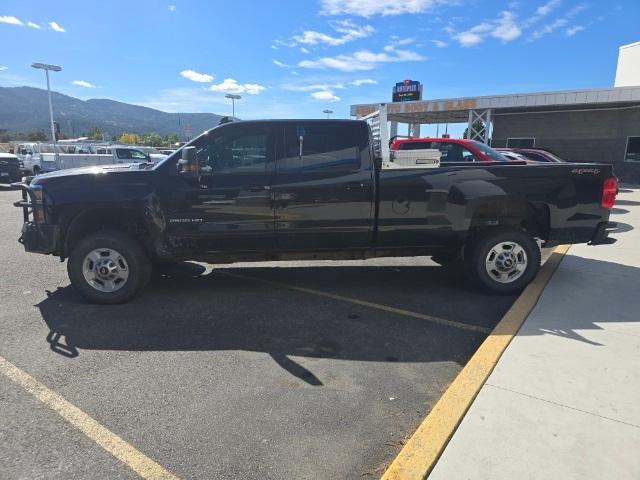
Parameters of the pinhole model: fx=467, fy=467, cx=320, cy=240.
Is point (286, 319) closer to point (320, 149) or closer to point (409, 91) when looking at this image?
point (320, 149)

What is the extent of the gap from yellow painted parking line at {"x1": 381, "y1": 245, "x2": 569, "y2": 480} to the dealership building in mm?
22773

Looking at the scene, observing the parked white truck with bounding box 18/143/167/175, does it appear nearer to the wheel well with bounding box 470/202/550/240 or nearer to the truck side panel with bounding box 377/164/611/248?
the truck side panel with bounding box 377/164/611/248

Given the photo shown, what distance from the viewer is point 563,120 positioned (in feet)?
86.1

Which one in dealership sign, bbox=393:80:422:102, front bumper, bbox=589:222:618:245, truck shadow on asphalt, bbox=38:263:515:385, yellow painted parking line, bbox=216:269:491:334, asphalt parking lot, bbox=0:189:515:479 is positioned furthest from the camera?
dealership sign, bbox=393:80:422:102

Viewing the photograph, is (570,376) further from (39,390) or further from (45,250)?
(45,250)

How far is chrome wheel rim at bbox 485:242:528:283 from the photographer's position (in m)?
5.55

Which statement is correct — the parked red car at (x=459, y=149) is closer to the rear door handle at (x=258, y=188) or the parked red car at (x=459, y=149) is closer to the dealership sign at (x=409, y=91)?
the rear door handle at (x=258, y=188)

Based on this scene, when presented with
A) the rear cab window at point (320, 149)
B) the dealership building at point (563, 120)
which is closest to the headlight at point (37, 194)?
the rear cab window at point (320, 149)

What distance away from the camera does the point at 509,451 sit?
2635 millimetres

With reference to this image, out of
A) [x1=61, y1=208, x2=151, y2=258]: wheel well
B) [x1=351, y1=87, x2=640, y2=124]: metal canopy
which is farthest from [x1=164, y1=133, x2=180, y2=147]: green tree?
[x1=61, y1=208, x2=151, y2=258]: wheel well

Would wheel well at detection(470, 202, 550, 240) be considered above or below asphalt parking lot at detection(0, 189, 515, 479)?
above

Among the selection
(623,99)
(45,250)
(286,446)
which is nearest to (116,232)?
(45,250)

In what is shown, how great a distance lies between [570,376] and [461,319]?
1.44 m

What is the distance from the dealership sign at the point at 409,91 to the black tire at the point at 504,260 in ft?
102
